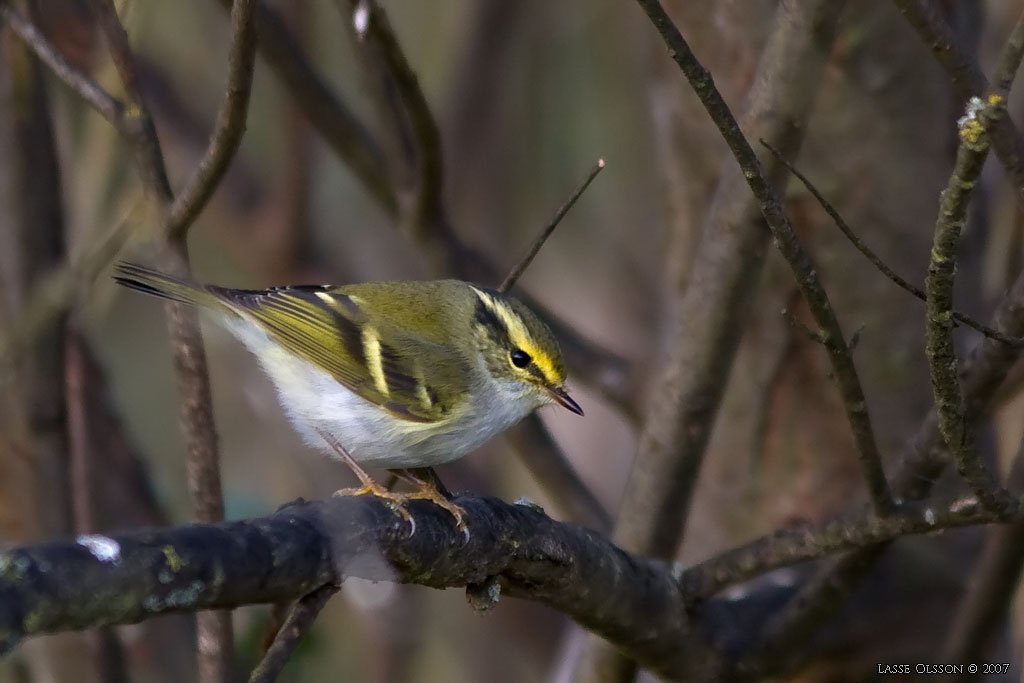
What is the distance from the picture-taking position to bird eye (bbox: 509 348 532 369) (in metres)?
2.64

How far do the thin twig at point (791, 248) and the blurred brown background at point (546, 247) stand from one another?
70cm

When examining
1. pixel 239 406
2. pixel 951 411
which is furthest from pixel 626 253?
pixel 951 411

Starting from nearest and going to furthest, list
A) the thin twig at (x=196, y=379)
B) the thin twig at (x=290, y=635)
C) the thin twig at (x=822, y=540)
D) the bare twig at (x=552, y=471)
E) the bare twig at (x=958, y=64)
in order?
the thin twig at (x=290, y=635) < the bare twig at (x=958, y=64) < the thin twig at (x=822, y=540) < the thin twig at (x=196, y=379) < the bare twig at (x=552, y=471)

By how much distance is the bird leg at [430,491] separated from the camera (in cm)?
167

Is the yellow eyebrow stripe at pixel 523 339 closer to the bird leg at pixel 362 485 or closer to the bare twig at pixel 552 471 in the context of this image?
the bare twig at pixel 552 471

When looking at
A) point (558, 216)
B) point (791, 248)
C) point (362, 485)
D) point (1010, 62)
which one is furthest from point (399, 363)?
point (1010, 62)

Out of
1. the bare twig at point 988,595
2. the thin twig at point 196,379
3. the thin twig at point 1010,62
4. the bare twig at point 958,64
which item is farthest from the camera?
the bare twig at point 988,595

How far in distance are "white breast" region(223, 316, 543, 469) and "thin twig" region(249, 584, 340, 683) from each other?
3.53ft

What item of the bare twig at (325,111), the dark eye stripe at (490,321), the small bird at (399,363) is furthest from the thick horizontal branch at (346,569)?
the bare twig at (325,111)

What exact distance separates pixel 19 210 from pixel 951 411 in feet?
6.75

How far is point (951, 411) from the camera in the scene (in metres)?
1.53

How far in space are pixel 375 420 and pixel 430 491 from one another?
1.25 ft

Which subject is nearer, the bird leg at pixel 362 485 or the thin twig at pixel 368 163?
the bird leg at pixel 362 485

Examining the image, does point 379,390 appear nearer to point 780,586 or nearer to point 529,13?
point 780,586
